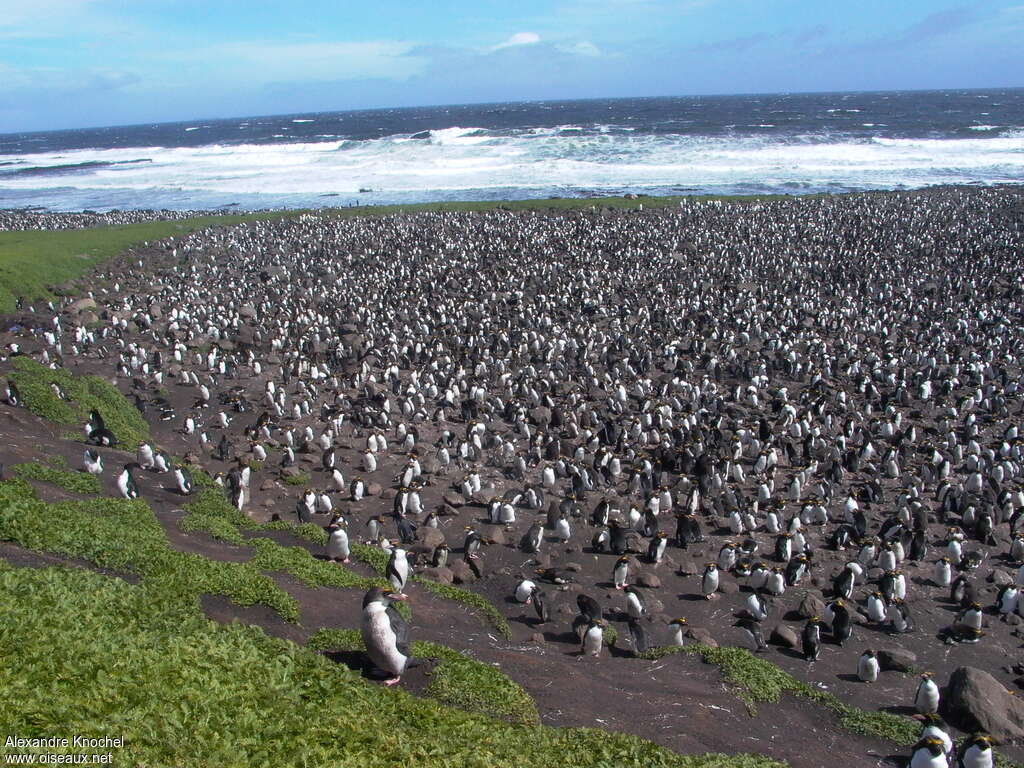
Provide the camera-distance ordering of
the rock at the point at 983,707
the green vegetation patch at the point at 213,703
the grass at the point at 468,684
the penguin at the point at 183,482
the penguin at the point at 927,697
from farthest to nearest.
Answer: the penguin at the point at 183,482
the penguin at the point at 927,697
the rock at the point at 983,707
the grass at the point at 468,684
the green vegetation patch at the point at 213,703

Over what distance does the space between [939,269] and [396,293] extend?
25640mm

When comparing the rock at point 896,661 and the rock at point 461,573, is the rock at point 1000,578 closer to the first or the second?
the rock at point 896,661

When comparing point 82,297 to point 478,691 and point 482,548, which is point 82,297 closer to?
point 482,548

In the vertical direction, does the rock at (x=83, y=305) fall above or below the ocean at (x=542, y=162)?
below

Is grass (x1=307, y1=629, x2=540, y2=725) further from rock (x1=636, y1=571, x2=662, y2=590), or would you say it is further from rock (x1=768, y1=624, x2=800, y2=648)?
rock (x1=636, y1=571, x2=662, y2=590)

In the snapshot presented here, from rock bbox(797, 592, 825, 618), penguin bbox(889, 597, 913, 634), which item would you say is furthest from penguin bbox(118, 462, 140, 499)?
penguin bbox(889, 597, 913, 634)

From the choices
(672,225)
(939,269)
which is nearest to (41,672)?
(939,269)

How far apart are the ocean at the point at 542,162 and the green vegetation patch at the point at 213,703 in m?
60.9

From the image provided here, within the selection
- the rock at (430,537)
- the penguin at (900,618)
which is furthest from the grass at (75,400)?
the penguin at (900,618)

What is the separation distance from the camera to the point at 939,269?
3691 cm

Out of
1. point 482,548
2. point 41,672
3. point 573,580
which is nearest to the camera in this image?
point 41,672

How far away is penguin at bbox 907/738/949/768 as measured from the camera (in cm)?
800

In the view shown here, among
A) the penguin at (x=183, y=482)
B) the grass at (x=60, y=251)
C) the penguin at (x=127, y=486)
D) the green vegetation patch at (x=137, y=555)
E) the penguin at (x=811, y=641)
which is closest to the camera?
the green vegetation patch at (x=137, y=555)

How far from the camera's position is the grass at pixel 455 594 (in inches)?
436
